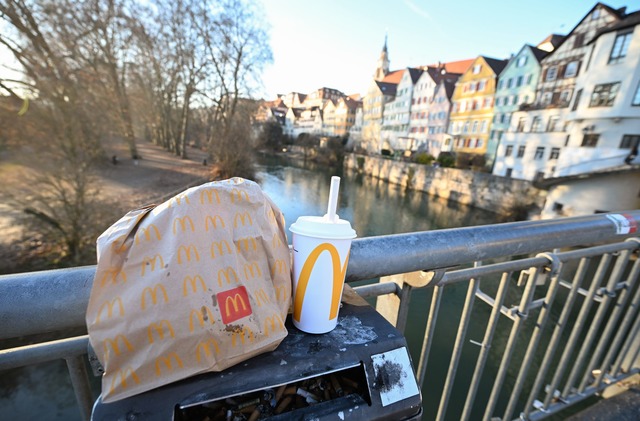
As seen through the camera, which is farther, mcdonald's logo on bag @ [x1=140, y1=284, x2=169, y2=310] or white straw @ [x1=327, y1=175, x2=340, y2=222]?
white straw @ [x1=327, y1=175, x2=340, y2=222]

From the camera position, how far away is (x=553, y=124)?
827 inches

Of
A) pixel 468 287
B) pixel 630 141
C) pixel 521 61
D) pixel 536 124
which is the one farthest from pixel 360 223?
pixel 521 61

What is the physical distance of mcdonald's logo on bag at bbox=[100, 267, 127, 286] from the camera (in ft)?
1.84

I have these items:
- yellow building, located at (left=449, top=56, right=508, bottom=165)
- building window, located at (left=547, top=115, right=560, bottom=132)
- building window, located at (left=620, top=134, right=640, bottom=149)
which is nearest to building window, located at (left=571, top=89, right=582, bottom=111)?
building window, located at (left=547, top=115, right=560, bottom=132)

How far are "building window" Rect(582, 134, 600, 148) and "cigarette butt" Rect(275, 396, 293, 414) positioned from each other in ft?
78.9

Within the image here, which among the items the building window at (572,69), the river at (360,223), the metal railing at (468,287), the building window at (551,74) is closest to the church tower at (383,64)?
the river at (360,223)

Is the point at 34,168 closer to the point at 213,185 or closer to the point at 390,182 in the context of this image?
the point at 213,185

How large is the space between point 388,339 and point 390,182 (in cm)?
3387

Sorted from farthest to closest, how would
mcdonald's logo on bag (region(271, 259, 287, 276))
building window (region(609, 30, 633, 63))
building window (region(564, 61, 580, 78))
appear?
building window (region(564, 61, 580, 78)) < building window (region(609, 30, 633, 63)) < mcdonald's logo on bag (region(271, 259, 287, 276))

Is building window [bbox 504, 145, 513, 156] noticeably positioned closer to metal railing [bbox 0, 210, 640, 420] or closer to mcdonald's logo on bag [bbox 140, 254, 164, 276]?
metal railing [bbox 0, 210, 640, 420]

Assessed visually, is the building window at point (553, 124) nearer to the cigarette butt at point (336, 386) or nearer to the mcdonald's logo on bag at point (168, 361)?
the cigarette butt at point (336, 386)

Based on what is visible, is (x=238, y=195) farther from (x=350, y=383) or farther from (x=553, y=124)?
(x=553, y=124)

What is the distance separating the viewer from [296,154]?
58438mm

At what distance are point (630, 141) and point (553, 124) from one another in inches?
217
